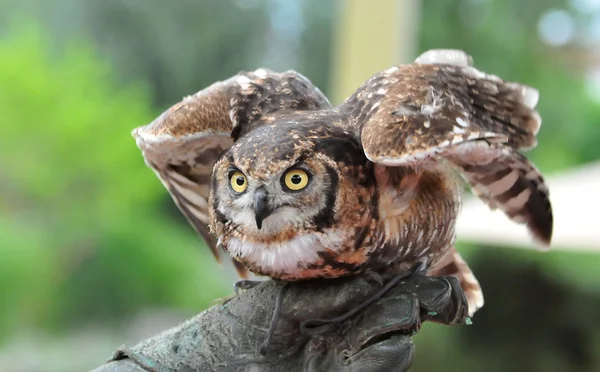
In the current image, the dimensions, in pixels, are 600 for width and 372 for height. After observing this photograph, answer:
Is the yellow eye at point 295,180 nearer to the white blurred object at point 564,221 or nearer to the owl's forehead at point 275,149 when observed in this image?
the owl's forehead at point 275,149

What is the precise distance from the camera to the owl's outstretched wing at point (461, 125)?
32.4 inches

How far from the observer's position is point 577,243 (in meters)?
2.68

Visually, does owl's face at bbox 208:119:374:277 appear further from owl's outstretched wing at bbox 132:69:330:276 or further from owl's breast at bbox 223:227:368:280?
owl's outstretched wing at bbox 132:69:330:276

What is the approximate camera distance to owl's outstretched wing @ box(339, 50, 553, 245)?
82 cm

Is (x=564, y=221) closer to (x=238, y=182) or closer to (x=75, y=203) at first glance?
(x=238, y=182)

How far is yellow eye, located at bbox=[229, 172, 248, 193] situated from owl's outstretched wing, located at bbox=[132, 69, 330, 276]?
0.48 ft

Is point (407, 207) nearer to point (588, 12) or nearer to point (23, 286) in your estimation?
point (23, 286)

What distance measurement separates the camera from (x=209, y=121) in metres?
0.99

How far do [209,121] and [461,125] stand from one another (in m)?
0.38

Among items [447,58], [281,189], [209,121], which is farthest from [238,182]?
[447,58]

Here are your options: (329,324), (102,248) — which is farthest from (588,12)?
(329,324)

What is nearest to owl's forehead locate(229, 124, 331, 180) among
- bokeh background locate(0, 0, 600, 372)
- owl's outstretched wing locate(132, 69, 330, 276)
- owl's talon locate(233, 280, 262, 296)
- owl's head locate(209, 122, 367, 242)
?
owl's head locate(209, 122, 367, 242)

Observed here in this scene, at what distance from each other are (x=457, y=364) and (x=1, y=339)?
2.40 meters

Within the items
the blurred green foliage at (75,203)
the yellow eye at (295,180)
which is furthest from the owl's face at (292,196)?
the blurred green foliage at (75,203)
